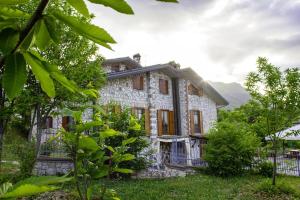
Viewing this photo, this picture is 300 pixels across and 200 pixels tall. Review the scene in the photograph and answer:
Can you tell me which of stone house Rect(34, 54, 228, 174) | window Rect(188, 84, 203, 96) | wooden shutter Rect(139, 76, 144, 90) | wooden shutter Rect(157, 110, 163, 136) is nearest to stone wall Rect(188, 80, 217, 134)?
stone house Rect(34, 54, 228, 174)

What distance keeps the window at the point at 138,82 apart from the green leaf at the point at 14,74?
21554 mm

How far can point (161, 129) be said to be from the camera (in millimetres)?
22906

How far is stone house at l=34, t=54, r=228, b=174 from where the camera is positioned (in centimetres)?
2095

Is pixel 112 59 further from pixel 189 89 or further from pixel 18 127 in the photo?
pixel 18 127

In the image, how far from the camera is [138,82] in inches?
885

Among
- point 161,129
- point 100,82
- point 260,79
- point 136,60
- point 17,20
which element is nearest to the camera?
point 17,20

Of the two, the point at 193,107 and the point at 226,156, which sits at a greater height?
the point at 193,107

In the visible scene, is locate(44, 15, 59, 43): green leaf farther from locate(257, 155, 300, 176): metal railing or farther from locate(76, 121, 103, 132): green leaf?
locate(257, 155, 300, 176): metal railing

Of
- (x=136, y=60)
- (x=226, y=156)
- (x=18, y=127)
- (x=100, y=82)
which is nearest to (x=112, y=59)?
(x=136, y=60)

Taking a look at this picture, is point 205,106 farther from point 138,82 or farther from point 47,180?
point 47,180

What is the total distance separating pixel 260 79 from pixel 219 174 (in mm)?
5635

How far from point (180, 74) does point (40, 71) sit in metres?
24.9

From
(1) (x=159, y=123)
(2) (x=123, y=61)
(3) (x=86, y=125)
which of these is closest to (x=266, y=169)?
(1) (x=159, y=123)

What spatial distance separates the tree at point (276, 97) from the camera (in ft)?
40.3
